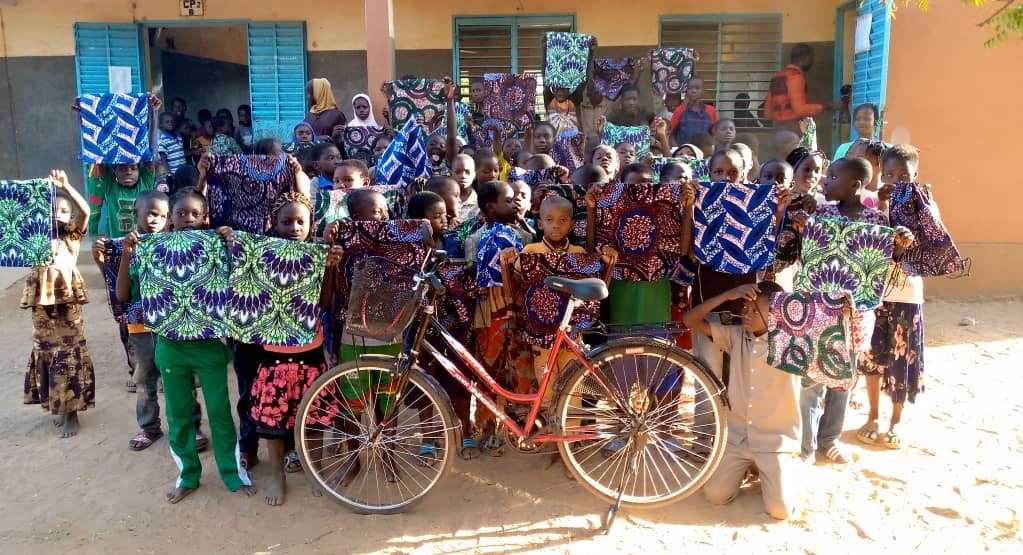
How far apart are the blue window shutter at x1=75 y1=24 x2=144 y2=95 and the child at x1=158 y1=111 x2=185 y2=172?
1666 mm

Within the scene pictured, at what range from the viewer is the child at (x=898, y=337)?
4.00 meters

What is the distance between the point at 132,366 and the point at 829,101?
8436 millimetres

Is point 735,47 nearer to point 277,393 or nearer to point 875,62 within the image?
point 875,62

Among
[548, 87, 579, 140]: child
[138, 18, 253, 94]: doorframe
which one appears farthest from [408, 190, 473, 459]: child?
[138, 18, 253, 94]: doorframe

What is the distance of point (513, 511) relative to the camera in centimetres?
344

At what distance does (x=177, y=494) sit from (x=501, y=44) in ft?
24.0

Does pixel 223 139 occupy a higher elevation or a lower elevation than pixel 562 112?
lower

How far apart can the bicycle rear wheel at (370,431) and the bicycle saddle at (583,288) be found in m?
0.74

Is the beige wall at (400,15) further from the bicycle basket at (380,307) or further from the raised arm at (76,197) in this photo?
the bicycle basket at (380,307)

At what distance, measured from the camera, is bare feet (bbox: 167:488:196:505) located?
3.54m

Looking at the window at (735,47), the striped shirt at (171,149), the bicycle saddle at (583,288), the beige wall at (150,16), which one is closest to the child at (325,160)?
the bicycle saddle at (583,288)

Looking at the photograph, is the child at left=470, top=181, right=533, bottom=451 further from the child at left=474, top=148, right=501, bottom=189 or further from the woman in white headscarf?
the woman in white headscarf

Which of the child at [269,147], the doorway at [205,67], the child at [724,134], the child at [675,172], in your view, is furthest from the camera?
the doorway at [205,67]

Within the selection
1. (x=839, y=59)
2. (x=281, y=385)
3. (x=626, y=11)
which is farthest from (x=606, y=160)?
(x=839, y=59)
